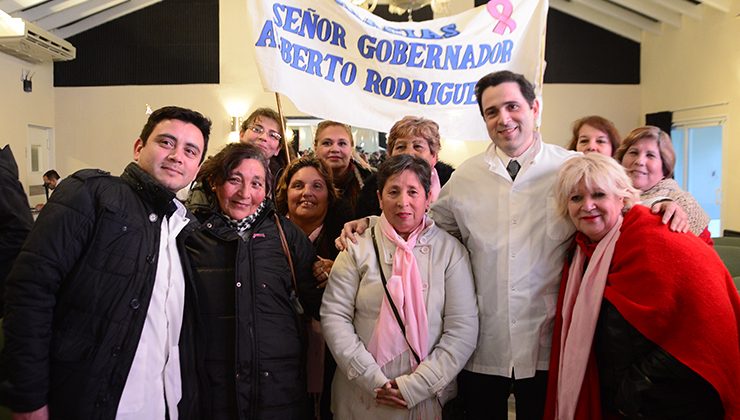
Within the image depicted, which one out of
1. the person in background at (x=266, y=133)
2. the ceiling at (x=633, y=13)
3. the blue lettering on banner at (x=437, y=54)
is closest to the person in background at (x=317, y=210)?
the person in background at (x=266, y=133)

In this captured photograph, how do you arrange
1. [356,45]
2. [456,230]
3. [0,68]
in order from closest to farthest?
[456,230]
[356,45]
[0,68]

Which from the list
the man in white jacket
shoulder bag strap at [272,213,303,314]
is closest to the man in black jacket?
shoulder bag strap at [272,213,303,314]

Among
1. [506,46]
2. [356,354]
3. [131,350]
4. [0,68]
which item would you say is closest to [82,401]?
[131,350]

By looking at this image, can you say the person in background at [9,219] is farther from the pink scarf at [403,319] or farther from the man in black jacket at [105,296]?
the pink scarf at [403,319]

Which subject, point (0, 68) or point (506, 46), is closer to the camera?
point (506, 46)

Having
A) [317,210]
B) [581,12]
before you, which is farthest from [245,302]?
[581,12]

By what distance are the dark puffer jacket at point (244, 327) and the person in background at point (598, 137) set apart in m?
1.87

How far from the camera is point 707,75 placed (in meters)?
7.46

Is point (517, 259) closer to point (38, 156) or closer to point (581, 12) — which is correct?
point (581, 12)

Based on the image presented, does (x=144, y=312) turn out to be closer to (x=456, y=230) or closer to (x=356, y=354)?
(x=356, y=354)

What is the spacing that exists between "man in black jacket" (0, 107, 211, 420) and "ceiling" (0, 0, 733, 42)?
24.1 feet

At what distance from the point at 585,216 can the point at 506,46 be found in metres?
1.77

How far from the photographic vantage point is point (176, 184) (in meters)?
1.65

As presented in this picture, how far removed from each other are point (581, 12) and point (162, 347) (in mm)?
9353
